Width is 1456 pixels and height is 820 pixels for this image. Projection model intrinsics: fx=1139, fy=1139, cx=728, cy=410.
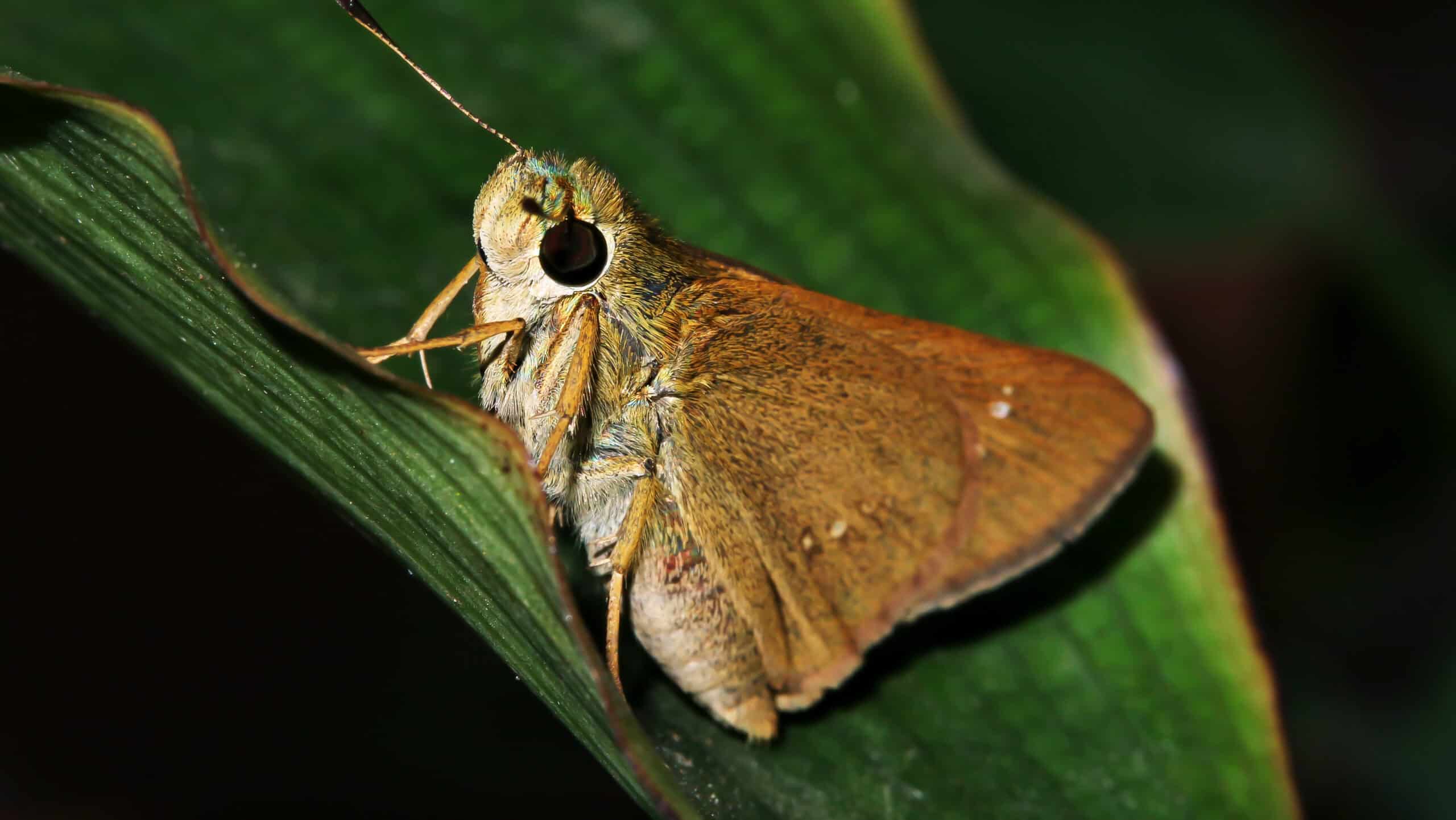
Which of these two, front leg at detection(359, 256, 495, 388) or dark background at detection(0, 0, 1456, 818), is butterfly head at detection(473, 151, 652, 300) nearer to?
front leg at detection(359, 256, 495, 388)

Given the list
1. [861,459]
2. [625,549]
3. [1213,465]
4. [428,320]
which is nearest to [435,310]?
[428,320]

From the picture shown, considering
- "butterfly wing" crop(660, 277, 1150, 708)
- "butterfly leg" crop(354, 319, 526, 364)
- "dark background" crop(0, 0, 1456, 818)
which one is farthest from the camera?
"dark background" crop(0, 0, 1456, 818)

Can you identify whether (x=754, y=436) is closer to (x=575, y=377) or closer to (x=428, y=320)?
(x=575, y=377)

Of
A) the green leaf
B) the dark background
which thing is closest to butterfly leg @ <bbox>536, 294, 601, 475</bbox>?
the green leaf

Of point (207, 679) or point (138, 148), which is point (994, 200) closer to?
point (138, 148)

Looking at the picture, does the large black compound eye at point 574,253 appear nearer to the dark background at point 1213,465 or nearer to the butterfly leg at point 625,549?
the butterfly leg at point 625,549

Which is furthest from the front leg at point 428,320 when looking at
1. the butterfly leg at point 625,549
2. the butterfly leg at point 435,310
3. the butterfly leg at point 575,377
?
the butterfly leg at point 625,549
